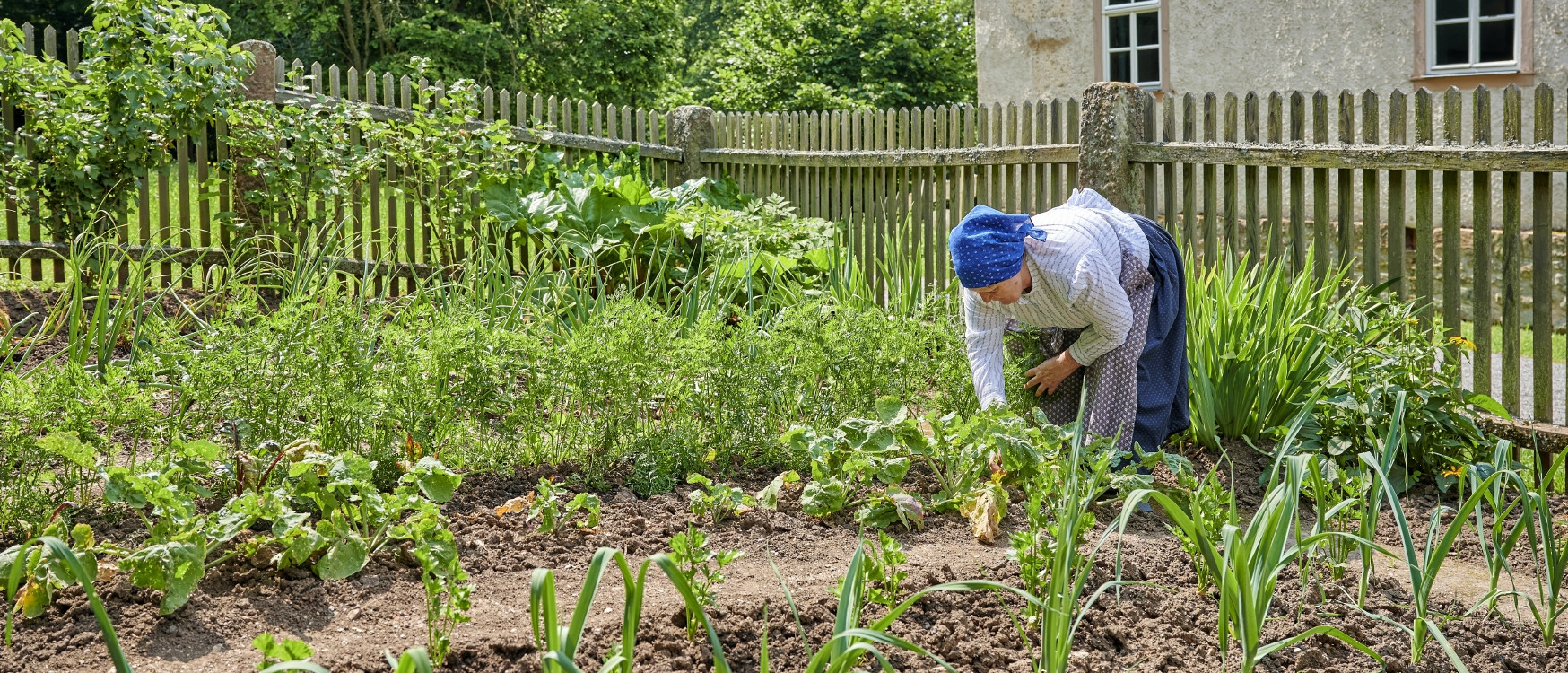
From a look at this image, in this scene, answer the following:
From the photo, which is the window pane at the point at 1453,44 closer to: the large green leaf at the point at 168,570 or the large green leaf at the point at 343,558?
the large green leaf at the point at 343,558

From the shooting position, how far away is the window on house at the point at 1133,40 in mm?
10414

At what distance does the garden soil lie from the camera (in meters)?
2.09

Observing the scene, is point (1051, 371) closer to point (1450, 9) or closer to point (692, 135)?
point (692, 135)

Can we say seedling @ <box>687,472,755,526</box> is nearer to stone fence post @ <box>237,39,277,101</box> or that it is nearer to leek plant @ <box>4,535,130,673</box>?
leek plant @ <box>4,535,130,673</box>

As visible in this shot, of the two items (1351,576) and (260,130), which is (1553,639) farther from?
(260,130)

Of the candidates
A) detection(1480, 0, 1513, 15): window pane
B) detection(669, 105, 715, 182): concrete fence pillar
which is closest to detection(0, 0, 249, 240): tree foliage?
detection(669, 105, 715, 182): concrete fence pillar

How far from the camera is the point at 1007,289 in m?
3.20

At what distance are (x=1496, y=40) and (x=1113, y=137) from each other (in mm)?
5211

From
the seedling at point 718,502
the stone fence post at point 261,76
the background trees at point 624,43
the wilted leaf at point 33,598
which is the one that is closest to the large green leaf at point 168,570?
the wilted leaf at point 33,598

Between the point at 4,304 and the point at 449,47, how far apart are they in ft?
51.0

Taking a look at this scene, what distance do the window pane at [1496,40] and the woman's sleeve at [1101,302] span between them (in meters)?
6.95

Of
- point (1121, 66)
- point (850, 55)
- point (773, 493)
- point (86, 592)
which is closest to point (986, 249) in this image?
point (773, 493)

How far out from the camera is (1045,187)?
19.8ft

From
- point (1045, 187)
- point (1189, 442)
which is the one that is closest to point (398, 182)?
point (1045, 187)
